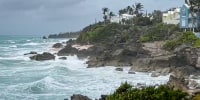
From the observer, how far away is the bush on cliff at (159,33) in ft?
235

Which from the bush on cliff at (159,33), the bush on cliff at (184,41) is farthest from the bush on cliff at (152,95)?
the bush on cliff at (159,33)

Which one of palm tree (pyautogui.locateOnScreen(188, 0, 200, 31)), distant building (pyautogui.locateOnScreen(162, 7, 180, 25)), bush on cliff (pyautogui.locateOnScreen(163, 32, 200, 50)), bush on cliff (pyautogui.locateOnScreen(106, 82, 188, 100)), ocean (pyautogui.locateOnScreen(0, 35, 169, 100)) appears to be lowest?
ocean (pyautogui.locateOnScreen(0, 35, 169, 100))

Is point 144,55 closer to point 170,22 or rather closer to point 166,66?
point 166,66

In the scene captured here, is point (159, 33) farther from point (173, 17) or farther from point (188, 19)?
point (173, 17)

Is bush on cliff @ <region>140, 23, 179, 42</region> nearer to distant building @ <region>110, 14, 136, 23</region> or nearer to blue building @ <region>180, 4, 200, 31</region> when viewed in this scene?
blue building @ <region>180, 4, 200, 31</region>

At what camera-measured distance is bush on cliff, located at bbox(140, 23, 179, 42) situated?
7167 cm

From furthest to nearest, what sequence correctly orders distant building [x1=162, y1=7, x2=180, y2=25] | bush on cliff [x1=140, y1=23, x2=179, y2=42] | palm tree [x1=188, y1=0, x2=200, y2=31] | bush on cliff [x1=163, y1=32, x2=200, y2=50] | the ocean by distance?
distant building [x1=162, y1=7, x2=180, y2=25]
bush on cliff [x1=140, y1=23, x2=179, y2=42]
palm tree [x1=188, y1=0, x2=200, y2=31]
bush on cliff [x1=163, y1=32, x2=200, y2=50]
the ocean

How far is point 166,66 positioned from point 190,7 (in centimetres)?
2340

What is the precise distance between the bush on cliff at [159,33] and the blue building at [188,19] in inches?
104

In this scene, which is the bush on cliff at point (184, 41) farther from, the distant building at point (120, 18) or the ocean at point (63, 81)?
the distant building at point (120, 18)

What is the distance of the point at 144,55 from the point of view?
5481 centimetres

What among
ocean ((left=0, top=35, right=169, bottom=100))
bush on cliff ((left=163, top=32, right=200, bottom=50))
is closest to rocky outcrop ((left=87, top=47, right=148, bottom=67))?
ocean ((left=0, top=35, right=169, bottom=100))

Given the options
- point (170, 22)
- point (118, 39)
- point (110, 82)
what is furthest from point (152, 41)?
point (110, 82)

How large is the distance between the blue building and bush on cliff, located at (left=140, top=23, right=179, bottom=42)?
8.63 feet
